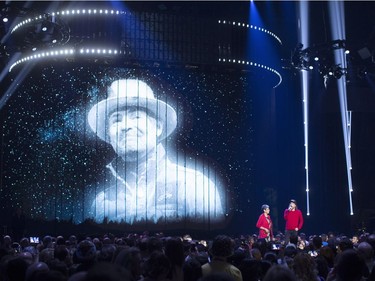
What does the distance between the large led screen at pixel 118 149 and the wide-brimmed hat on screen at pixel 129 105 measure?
30 mm

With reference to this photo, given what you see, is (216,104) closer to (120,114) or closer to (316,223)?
(120,114)

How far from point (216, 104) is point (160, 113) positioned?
1861mm

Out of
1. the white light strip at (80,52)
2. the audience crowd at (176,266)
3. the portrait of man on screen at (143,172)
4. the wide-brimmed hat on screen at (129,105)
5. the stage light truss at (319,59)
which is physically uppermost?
the white light strip at (80,52)

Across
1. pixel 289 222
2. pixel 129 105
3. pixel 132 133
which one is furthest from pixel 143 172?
pixel 289 222

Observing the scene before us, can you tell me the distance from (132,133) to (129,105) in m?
0.86

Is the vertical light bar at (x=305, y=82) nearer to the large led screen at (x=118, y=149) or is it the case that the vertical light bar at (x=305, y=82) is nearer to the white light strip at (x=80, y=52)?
the large led screen at (x=118, y=149)

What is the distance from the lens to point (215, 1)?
62.6ft

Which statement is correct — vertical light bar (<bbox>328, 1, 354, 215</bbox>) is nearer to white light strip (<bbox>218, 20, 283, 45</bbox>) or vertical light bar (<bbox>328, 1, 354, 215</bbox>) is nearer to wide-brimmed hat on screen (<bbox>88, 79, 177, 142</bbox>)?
white light strip (<bbox>218, 20, 283, 45</bbox>)

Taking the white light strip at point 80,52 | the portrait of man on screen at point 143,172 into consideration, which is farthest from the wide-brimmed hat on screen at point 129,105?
the white light strip at point 80,52

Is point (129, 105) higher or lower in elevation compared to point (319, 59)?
lower

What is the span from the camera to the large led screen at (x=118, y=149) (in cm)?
1667

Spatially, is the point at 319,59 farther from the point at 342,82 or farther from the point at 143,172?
the point at 143,172

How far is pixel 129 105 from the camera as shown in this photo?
17.3m

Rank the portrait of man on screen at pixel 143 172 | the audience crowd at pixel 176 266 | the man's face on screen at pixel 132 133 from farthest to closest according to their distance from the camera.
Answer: the man's face on screen at pixel 132 133
the portrait of man on screen at pixel 143 172
the audience crowd at pixel 176 266
